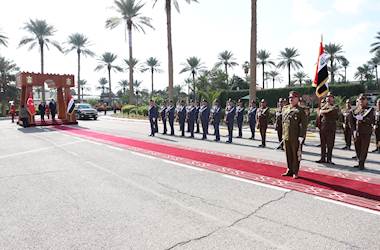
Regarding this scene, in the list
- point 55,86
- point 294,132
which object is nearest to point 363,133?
point 294,132

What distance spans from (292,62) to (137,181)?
220ft

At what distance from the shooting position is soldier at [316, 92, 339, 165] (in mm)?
8961

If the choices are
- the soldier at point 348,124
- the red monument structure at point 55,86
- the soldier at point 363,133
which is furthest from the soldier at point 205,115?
the red monument structure at point 55,86

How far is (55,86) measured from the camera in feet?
82.8

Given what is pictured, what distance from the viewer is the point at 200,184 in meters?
6.92

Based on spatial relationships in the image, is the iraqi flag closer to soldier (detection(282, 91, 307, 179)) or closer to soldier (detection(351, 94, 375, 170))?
soldier (detection(351, 94, 375, 170))

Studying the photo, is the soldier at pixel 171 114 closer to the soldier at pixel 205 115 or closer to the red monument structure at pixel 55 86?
the soldier at pixel 205 115

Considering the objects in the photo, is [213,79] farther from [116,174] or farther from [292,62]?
[116,174]

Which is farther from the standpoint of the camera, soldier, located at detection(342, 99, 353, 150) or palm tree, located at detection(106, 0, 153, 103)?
palm tree, located at detection(106, 0, 153, 103)

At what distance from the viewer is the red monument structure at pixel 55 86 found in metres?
23.4

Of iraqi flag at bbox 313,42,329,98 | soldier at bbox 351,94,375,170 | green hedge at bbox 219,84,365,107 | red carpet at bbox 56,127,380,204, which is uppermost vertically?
green hedge at bbox 219,84,365,107

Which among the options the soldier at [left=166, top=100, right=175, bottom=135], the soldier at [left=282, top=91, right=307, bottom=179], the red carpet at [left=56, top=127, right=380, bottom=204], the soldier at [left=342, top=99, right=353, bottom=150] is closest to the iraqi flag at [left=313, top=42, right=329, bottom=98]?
the soldier at [left=342, top=99, right=353, bottom=150]

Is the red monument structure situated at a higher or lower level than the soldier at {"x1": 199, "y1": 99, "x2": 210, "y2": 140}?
higher

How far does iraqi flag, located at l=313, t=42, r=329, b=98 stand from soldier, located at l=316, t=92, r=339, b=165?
3730 millimetres
